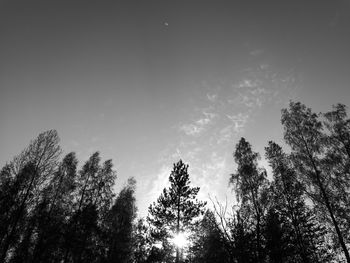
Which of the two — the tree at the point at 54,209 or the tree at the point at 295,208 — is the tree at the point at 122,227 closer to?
the tree at the point at 54,209

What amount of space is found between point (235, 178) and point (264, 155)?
3.51 m

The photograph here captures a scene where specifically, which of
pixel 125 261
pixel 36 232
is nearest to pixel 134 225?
pixel 125 261

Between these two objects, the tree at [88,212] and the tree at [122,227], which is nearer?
the tree at [88,212]

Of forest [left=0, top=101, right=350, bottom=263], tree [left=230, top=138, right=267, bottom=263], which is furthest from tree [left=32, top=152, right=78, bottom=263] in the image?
tree [left=230, top=138, right=267, bottom=263]

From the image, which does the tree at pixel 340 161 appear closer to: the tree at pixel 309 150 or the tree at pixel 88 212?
the tree at pixel 309 150

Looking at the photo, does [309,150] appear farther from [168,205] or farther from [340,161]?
[168,205]

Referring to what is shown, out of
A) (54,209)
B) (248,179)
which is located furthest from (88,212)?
(248,179)

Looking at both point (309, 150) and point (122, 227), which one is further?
point (122, 227)

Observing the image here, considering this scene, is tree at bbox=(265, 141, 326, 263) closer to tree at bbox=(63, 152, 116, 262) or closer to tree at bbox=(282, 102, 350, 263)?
tree at bbox=(282, 102, 350, 263)

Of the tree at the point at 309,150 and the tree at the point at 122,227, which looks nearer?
the tree at the point at 309,150

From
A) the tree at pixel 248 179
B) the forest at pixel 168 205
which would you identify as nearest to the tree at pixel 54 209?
the forest at pixel 168 205

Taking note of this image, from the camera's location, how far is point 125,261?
69.8 ft

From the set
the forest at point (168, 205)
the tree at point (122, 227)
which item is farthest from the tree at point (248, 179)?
the tree at point (122, 227)

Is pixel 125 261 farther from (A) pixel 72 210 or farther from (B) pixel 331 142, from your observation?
(B) pixel 331 142
